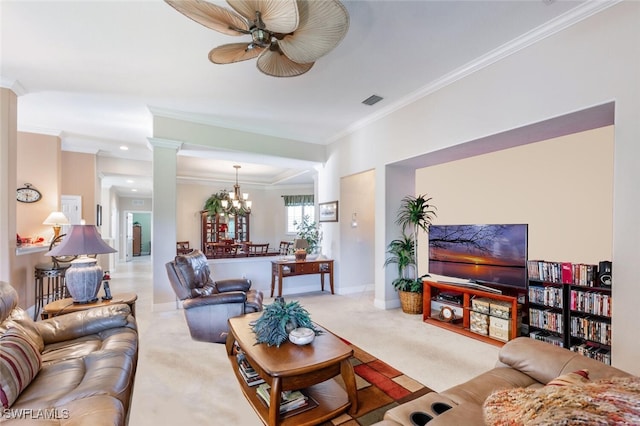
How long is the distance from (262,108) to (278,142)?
117cm

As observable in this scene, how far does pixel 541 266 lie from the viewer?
9.73 ft

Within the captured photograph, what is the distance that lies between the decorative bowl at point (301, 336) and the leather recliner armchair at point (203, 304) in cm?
132

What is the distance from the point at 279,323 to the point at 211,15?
7.02 feet

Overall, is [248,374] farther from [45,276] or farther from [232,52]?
[45,276]

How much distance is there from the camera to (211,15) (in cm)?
184

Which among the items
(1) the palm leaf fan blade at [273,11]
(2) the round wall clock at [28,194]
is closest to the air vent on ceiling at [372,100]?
(1) the palm leaf fan blade at [273,11]

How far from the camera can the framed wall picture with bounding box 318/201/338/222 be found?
559cm

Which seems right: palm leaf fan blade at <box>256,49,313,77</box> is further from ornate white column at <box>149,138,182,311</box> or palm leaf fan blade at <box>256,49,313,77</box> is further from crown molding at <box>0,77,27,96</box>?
crown molding at <box>0,77,27,96</box>

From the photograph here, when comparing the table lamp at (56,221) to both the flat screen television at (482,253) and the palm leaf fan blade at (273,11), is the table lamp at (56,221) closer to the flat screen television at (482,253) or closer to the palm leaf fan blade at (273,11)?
the palm leaf fan blade at (273,11)

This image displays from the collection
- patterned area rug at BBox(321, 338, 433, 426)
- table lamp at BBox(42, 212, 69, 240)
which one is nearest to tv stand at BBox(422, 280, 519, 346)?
patterned area rug at BBox(321, 338, 433, 426)

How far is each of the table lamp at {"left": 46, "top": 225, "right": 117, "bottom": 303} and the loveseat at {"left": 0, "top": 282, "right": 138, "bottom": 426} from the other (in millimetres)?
420

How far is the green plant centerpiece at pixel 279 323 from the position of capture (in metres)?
2.13

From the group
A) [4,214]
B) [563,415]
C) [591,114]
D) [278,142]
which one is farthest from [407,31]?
[4,214]

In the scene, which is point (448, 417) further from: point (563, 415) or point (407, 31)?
point (407, 31)
